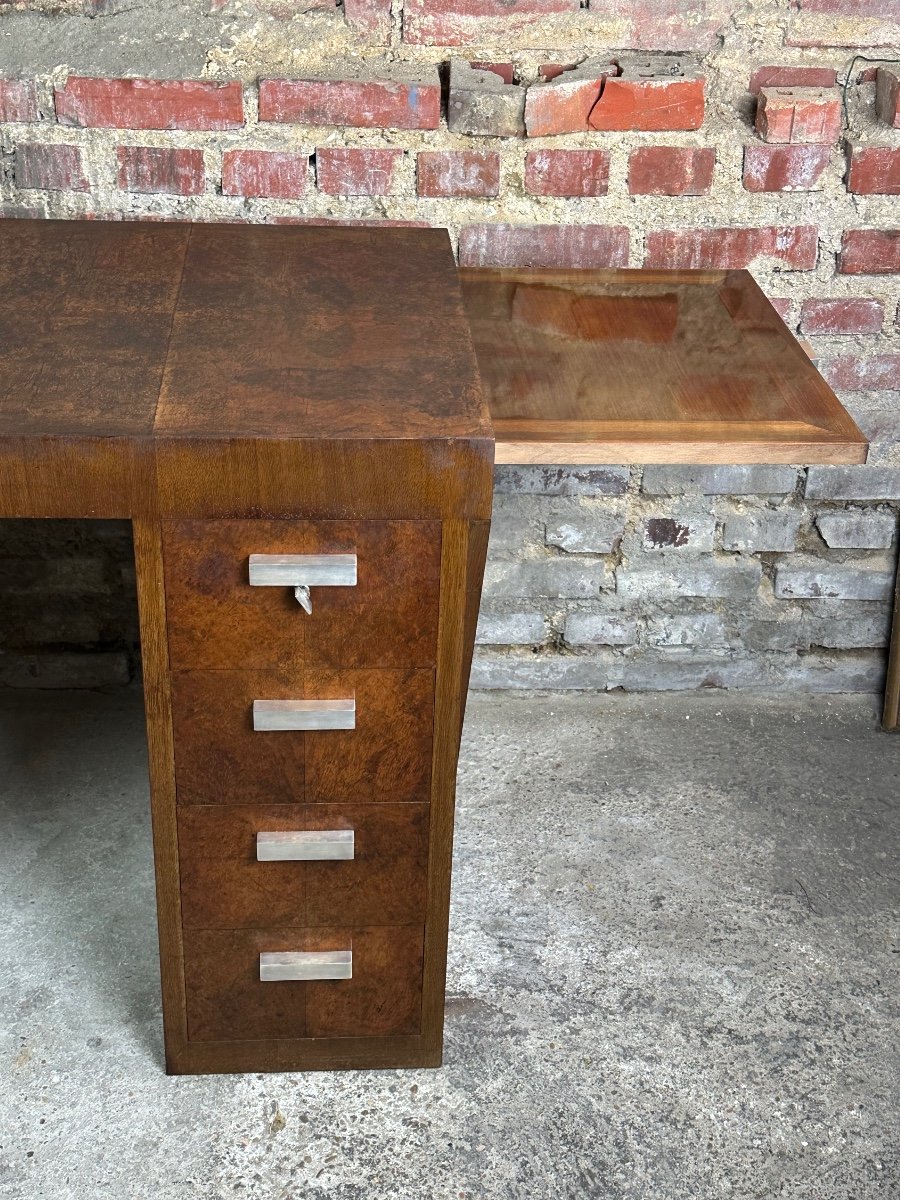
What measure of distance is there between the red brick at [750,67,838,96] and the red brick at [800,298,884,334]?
13.8 inches

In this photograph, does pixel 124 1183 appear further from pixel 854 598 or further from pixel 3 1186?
pixel 854 598

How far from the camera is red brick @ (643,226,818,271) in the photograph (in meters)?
2.35

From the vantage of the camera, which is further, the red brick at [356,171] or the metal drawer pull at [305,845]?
the red brick at [356,171]

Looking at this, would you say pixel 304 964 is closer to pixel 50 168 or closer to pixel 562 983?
pixel 562 983

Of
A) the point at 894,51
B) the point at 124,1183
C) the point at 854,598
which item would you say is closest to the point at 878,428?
the point at 854,598

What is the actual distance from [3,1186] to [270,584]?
0.81m

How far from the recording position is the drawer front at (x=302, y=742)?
162 centimetres

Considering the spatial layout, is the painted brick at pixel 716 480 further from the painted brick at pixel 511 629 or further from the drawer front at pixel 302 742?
the drawer front at pixel 302 742

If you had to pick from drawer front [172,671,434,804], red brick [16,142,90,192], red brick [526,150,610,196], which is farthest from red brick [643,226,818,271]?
drawer front [172,671,434,804]

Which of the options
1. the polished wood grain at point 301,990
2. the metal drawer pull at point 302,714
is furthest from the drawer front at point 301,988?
the metal drawer pull at point 302,714

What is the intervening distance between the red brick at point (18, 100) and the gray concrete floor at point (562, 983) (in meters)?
1.01

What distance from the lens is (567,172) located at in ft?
7.52

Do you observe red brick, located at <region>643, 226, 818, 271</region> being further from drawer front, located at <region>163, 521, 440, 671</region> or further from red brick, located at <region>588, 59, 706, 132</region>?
drawer front, located at <region>163, 521, 440, 671</region>

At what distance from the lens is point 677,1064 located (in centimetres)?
189
